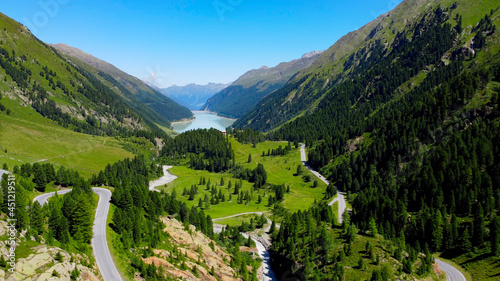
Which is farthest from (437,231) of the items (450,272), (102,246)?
(102,246)

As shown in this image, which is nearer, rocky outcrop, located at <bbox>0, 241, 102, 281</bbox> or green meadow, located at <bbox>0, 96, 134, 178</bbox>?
rocky outcrop, located at <bbox>0, 241, 102, 281</bbox>

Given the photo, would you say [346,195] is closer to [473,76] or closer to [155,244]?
[473,76]

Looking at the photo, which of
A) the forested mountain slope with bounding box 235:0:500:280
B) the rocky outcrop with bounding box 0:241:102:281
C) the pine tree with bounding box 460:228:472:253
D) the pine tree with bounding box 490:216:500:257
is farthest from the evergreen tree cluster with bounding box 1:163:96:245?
the pine tree with bounding box 490:216:500:257

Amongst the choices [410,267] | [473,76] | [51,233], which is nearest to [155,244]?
[51,233]

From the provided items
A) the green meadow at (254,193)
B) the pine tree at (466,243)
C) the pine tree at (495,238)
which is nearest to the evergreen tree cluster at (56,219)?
the green meadow at (254,193)

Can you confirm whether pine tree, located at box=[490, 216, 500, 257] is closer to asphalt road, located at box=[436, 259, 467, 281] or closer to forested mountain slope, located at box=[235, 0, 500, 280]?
forested mountain slope, located at box=[235, 0, 500, 280]

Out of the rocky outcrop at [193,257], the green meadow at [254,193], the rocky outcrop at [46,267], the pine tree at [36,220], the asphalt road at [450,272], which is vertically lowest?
the asphalt road at [450,272]

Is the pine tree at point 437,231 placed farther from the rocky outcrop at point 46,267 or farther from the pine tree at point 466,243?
the rocky outcrop at point 46,267

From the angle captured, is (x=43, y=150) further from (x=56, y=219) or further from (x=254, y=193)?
(x=56, y=219)
